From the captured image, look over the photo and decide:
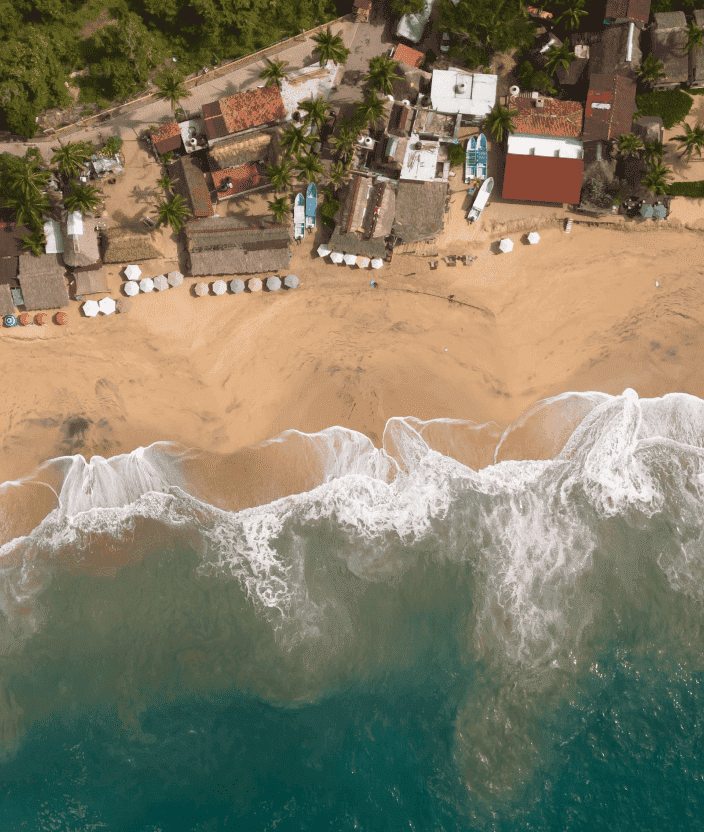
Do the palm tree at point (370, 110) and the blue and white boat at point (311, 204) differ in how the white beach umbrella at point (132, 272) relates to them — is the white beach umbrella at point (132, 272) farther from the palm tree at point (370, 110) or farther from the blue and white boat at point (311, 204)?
the palm tree at point (370, 110)

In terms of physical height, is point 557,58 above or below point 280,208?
above

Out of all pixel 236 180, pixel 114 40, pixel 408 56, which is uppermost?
pixel 114 40

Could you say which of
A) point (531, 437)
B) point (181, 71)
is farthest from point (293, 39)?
point (531, 437)

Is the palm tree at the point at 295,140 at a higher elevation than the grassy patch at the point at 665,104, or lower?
lower

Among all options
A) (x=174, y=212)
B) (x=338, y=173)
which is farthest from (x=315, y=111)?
(x=174, y=212)

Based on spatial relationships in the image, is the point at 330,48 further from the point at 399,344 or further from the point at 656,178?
the point at 656,178

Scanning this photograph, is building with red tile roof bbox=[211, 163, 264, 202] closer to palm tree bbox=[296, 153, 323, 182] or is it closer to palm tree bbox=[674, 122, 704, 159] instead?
palm tree bbox=[296, 153, 323, 182]

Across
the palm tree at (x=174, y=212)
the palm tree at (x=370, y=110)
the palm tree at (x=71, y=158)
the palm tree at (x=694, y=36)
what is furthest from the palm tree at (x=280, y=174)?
the palm tree at (x=694, y=36)
